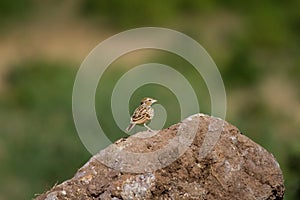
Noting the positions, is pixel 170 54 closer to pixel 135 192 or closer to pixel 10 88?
pixel 10 88

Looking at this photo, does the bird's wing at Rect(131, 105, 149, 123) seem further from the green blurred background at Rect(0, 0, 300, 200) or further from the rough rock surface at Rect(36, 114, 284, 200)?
the green blurred background at Rect(0, 0, 300, 200)

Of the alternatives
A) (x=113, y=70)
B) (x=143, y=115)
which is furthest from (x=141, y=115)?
(x=113, y=70)

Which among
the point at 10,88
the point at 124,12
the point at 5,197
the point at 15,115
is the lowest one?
the point at 5,197

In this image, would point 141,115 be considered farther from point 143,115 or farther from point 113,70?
point 113,70

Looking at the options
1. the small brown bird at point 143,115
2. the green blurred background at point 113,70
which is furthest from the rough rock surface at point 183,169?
the green blurred background at point 113,70

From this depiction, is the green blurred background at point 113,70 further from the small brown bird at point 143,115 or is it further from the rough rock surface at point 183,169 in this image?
the rough rock surface at point 183,169

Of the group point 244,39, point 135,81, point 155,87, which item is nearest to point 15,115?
point 155,87
